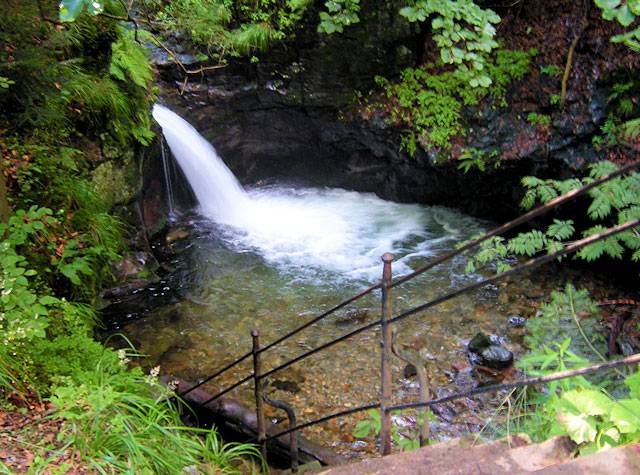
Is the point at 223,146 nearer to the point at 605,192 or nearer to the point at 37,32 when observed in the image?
the point at 37,32

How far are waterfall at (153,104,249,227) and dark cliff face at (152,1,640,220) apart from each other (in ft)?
1.19

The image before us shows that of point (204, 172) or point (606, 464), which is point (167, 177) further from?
point (606, 464)

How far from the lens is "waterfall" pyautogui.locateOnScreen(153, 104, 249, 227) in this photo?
805cm

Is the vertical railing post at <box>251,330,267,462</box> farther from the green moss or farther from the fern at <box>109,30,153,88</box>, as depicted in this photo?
the green moss

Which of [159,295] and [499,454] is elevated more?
[499,454]

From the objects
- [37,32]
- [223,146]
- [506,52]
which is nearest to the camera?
[37,32]

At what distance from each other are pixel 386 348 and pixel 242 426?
2170 millimetres

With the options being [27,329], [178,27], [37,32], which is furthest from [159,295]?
[178,27]

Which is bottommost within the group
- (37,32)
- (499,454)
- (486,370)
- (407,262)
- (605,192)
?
(486,370)

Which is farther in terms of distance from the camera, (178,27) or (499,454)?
(178,27)

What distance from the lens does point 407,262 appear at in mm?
7012

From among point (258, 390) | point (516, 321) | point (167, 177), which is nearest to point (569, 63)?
point (516, 321)

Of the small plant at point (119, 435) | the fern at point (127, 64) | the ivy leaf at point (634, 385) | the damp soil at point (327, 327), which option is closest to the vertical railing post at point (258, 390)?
the small plant at point (119, 435)

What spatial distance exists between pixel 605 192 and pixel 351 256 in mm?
3249
